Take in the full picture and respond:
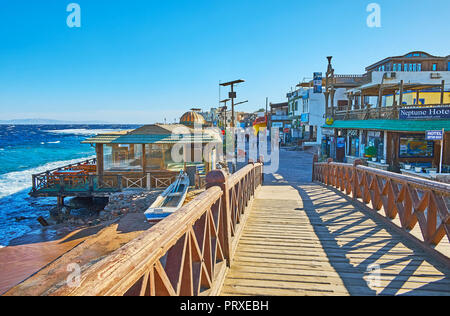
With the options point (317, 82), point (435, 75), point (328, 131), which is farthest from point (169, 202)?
point (435, 75)

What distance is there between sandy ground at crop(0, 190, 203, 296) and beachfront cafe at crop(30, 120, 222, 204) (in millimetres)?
2438

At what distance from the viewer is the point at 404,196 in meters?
5.09

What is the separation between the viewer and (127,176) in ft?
55.2

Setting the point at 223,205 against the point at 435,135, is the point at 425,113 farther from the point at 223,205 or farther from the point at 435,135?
the point at 223,205

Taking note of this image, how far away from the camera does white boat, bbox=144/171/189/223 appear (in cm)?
1156

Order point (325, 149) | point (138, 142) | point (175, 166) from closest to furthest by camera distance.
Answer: point (138, 142) < point (175, 166) < point (325, 149)

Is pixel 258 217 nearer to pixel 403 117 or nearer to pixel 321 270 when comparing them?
pixel 321 270

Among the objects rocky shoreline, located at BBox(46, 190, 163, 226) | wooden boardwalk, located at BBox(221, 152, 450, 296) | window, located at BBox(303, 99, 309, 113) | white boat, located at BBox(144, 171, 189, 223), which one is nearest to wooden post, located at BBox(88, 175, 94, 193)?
rocky shoreline, located at BBox(46, 190, 163, 226)

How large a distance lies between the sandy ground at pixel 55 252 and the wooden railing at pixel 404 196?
6858 millimetres

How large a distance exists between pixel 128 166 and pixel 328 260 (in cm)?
1440

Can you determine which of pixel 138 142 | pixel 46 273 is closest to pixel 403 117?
pixel 138 142

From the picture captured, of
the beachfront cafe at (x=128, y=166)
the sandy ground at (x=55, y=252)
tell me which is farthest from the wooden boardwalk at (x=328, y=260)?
the beachfront cafe at (x=128, y=166)

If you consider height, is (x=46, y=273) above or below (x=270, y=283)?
below
